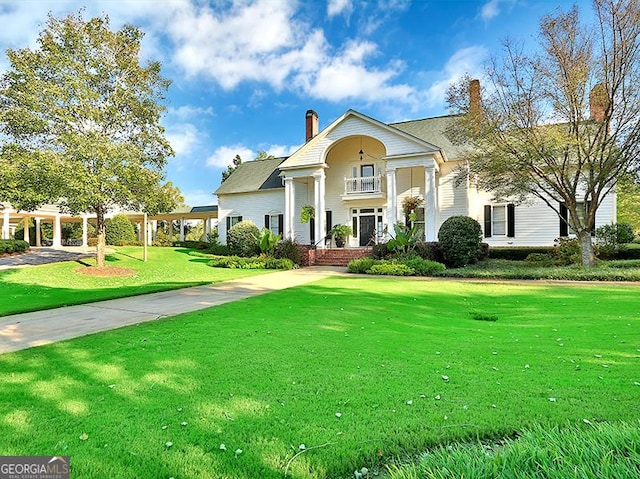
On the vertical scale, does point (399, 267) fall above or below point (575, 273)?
above

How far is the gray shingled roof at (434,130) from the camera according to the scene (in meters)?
23.0

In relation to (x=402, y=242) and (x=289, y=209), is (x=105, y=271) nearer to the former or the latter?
(x=289, y=209)

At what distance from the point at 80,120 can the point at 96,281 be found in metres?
7.42

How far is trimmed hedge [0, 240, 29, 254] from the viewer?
70.6 feet

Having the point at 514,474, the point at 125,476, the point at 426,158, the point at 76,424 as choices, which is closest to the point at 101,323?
the point at 76,424

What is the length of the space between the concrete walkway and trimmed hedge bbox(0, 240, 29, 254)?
1745 centimetres

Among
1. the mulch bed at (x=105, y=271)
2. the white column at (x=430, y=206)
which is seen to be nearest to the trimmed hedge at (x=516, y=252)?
the white column at (x=430, y=206)

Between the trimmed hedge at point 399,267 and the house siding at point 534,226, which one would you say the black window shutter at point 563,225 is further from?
the trimmed hedge at point 399,267

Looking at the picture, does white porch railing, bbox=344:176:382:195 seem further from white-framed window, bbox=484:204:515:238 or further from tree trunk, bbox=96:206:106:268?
tree trunk, bbox=96:206:106:268

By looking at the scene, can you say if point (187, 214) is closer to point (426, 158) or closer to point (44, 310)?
point (426, 158)

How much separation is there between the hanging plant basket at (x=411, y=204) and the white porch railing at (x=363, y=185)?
186 centimetres

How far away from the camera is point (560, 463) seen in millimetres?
2078

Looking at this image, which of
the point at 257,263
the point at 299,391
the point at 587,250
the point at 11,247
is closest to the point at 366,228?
the point at 257,263

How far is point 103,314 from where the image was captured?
7.73 m
